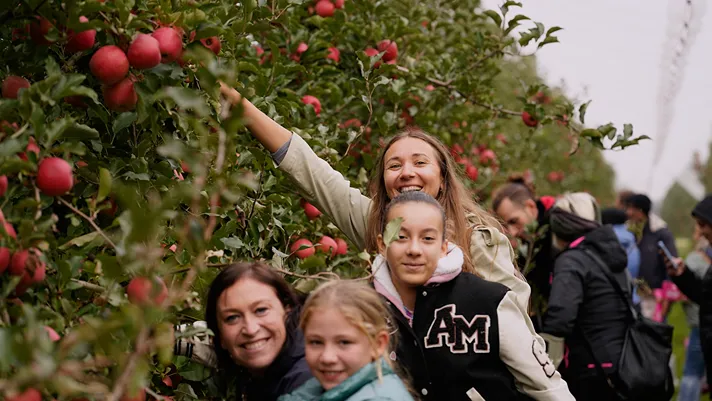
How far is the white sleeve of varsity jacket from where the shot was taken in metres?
2.26

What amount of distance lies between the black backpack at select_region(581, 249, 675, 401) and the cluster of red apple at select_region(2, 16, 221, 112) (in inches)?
118

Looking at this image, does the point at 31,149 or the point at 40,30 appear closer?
the point at 31,149

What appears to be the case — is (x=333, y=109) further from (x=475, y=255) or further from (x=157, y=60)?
(x=157, y=60)

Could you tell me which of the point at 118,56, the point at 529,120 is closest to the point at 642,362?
the point at 529,120

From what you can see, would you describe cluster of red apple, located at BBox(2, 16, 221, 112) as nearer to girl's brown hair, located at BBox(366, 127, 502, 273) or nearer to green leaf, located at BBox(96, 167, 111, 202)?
green leaf, located at BBox(96, 167, 111, 202)

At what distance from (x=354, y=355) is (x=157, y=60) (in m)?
0.75

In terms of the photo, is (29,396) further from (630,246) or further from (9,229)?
(630,246)

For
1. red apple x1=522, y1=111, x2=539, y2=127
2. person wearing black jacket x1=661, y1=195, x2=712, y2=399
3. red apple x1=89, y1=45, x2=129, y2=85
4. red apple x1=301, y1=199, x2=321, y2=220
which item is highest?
red apple x1=89, y1=45, x2=129, y2=85

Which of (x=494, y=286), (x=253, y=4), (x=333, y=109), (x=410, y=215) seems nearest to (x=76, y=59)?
(x=253, y=4)

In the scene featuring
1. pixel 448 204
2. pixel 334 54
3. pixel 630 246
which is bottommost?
pixel 630 246

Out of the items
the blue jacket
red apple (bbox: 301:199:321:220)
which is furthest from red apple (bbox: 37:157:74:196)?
the blue jacket

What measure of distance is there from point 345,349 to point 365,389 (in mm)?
96

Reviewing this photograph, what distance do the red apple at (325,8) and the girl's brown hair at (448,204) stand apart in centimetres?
91

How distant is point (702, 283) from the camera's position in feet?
16.9
